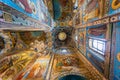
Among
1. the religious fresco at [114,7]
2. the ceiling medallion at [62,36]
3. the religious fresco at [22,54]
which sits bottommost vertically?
the religious fresco at [22,54]

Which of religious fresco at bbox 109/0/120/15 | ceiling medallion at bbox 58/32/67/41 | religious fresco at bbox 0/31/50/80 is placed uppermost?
religious fresco at bbox 109/0/120/15

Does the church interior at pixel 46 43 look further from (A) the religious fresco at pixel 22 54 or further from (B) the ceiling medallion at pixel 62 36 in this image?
(B) the ceiling medallion at pixel 62 36

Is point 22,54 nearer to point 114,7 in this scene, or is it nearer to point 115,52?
point 115,52

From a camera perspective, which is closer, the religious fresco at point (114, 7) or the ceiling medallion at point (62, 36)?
the religious fresco at point (114, 7)

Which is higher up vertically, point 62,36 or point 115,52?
point 62,36

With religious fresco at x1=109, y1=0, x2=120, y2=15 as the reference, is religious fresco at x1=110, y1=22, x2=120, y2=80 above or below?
below

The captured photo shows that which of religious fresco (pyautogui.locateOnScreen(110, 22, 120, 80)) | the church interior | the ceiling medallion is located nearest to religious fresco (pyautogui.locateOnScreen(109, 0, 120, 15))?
the church interior

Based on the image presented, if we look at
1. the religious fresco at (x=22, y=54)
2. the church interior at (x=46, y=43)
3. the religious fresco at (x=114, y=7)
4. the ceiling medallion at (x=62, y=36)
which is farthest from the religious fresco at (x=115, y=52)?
the ceiling medallion at (x=62, y=36)

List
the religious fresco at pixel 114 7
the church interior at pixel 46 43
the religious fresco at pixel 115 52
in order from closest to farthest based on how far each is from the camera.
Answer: the church interior at pixel 46 43
the religious fresco at pixel 114 7
the religious fresco at pixel 115 52

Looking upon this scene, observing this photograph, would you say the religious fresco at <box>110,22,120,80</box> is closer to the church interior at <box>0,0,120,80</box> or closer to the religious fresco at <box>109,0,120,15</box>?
the church interior at <box>0,0,120,80</box>

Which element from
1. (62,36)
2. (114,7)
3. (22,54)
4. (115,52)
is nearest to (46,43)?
(22,54)

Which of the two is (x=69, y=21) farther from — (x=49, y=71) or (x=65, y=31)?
(x=49, y=71)

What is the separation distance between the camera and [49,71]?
22.7ft

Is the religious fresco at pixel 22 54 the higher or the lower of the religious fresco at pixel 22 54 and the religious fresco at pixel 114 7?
the lower
